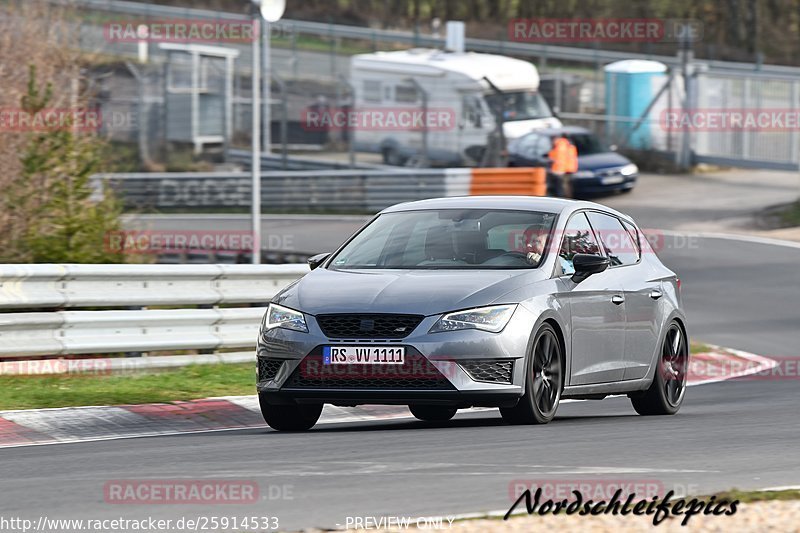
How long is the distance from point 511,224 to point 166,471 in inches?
134

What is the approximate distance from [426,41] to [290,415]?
49.7 m

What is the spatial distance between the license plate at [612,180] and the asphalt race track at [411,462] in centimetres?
2157

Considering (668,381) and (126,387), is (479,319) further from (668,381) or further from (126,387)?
(126,387)

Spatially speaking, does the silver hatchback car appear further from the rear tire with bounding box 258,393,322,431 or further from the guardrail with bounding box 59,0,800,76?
the guardrail with bounding box 59,0,800,76

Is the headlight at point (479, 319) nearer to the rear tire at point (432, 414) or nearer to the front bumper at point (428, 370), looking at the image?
the front bumper at point (428, 370)

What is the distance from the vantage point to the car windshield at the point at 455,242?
10.3 metres

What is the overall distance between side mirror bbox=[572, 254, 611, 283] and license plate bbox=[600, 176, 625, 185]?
23.3 m

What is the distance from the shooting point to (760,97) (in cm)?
3703

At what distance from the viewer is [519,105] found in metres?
36.1

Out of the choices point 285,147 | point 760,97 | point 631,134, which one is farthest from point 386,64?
point 760,97

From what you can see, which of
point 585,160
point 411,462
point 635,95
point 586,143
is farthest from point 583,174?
point 411,462

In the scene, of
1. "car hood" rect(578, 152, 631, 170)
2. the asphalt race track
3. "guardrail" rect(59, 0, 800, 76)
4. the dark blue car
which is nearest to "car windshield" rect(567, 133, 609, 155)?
the dark blue car

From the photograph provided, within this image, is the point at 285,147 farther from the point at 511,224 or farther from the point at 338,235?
the point at 511,224

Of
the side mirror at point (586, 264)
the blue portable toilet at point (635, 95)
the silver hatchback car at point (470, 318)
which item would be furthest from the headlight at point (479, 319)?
the blue portable toilet at point (635, 95)
